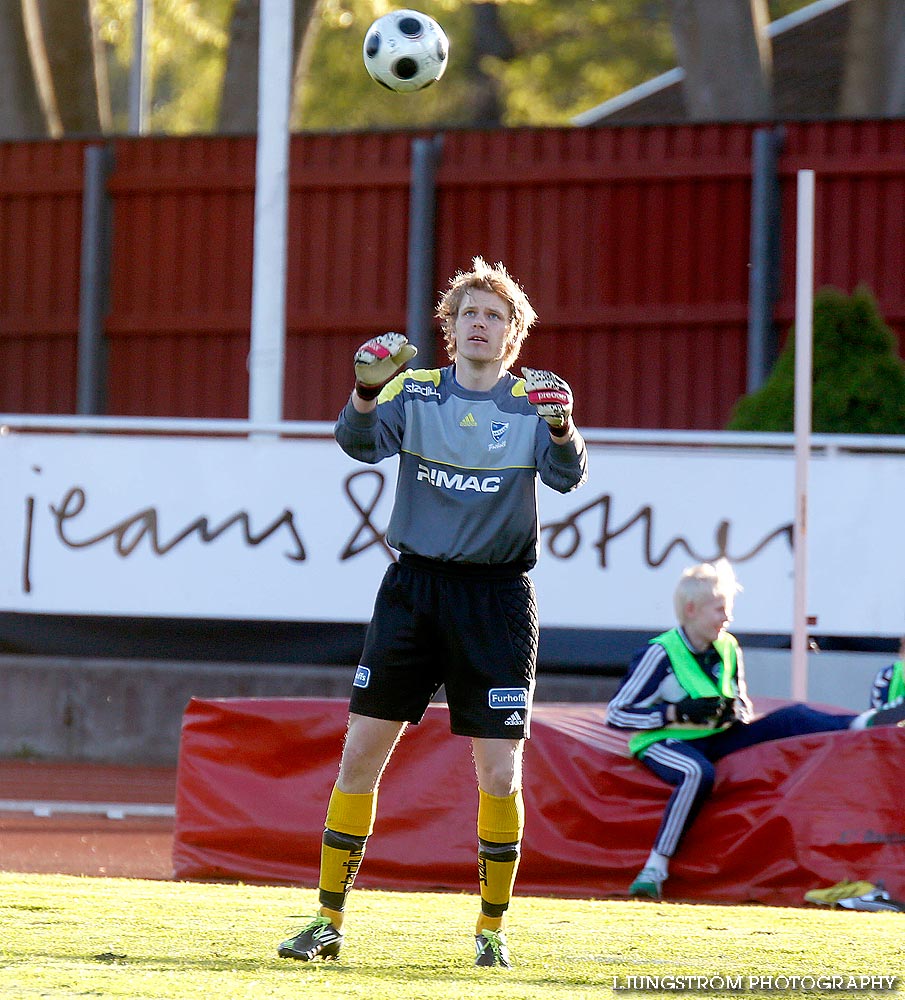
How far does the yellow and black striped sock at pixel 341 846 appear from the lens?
15.8ft

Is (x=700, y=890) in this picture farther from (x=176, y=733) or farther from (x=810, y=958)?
(x=176, y=733)

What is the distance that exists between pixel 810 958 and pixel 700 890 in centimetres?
211

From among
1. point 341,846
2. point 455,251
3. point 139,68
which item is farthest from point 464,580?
point 139,68

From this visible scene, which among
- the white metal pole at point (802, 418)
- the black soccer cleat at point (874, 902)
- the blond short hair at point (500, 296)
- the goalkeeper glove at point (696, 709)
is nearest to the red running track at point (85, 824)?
the goalkeeper glove at point (696, 709)

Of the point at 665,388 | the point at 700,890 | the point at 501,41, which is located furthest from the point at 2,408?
the point at 501,41

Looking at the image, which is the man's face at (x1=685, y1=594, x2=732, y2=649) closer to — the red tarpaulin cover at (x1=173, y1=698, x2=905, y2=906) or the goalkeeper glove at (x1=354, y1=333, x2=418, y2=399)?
the red tarpaulin cover at (x1=173, y1=698, x2=905, y2=906)

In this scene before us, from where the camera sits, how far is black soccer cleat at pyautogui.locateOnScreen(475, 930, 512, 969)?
4680 mm

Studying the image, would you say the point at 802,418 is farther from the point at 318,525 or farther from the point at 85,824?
the point at 85,824

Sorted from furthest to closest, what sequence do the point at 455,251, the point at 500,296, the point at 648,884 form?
the point at 455,251 < the point at 648,884 < the point at 500,296

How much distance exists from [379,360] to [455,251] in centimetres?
1231

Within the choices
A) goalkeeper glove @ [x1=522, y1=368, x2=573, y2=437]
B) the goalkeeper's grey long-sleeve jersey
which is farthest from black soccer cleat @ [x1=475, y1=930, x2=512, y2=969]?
goalkeeper glove @ [x1=522, y1=368, x2=573, y2=437]

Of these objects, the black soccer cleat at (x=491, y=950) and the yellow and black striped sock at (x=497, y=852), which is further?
the yellow and black striped sock at (x=497, y=852)

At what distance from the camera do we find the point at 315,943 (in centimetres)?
467

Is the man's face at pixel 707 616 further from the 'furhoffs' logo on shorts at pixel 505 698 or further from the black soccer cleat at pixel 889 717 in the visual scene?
the 'furhoffs' logo on shorts at pixel 505 698
